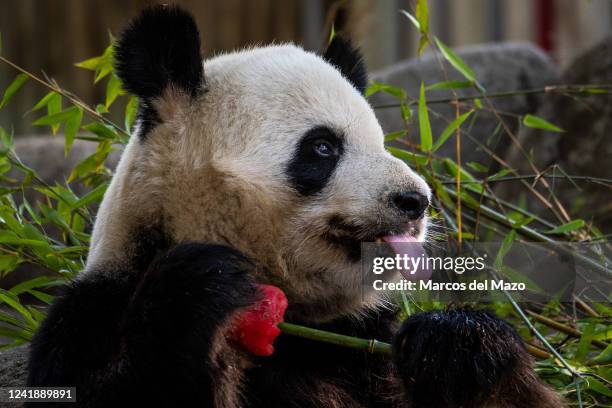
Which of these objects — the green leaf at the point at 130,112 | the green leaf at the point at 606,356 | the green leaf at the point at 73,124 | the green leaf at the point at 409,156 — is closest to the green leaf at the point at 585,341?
the green leaf at the point at 606,356

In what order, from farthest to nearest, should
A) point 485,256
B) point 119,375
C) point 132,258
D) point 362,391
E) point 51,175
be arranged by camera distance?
1. point 51,175
2. point 485,256
3. point 362,391
4. point 132,258
5. point 119,375

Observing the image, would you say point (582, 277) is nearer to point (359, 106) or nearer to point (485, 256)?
point (485, 256)

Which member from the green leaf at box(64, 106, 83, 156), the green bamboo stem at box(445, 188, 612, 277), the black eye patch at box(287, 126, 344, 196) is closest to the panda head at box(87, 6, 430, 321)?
the black eye patch at box(287, 126, 344, 196)

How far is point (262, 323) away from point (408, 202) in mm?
479

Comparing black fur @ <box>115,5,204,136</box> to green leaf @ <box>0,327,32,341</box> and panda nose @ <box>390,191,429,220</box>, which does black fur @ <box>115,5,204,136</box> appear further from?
green leaf @ <box>0,327,32,341</box>

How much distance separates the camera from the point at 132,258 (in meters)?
2.44

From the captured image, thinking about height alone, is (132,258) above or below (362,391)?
above

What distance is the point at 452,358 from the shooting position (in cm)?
228

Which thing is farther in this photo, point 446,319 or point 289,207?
point 289,207

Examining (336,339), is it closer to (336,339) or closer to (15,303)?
(336,339)

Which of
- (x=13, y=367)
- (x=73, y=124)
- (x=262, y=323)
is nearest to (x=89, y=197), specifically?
(x=73, y=124)

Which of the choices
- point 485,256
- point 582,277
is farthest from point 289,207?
point 582,277

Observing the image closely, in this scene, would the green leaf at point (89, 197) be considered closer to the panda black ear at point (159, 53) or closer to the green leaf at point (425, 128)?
the panda black ear at point (159, 53)

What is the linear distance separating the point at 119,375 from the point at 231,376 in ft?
0.92
